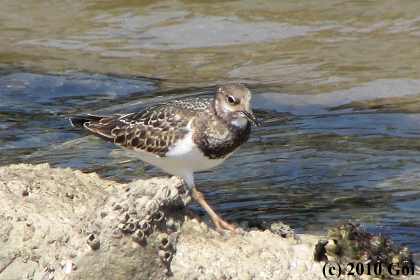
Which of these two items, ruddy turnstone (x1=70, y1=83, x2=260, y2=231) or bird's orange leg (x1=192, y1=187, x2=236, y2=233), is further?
ruddy turnstone (x1=70, y1=83, x2=260, y2=231)

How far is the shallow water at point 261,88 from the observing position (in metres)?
5.88

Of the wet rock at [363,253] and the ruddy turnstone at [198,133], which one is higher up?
the ruddy turnstone at [198,133]

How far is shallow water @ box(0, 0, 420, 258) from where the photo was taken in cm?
588

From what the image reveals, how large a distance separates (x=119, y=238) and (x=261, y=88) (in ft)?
18.4

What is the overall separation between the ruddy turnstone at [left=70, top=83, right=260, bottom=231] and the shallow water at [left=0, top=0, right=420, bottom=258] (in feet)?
2.18

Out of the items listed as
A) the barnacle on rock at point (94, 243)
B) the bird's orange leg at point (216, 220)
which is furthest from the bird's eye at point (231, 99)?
the barnacle on rock at point (94, 243)

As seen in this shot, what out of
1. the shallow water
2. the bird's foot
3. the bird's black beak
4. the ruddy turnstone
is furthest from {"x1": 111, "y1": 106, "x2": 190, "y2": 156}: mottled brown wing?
the shallow water

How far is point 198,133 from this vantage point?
4961 mm

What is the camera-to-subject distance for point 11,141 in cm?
713

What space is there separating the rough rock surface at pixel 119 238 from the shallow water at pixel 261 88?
3.47 ft

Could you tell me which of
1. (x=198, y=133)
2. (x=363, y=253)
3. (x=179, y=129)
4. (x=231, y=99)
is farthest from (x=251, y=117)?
(x=363, y=253)

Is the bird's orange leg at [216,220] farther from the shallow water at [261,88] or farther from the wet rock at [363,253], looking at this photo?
the wet rock at [363,253]

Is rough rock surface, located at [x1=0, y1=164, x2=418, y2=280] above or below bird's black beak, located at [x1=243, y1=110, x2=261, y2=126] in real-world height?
below

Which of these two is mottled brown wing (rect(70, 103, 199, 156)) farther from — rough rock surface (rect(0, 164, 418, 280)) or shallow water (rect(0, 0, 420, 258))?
shallow water (rect(0, 0, 420, 258))
